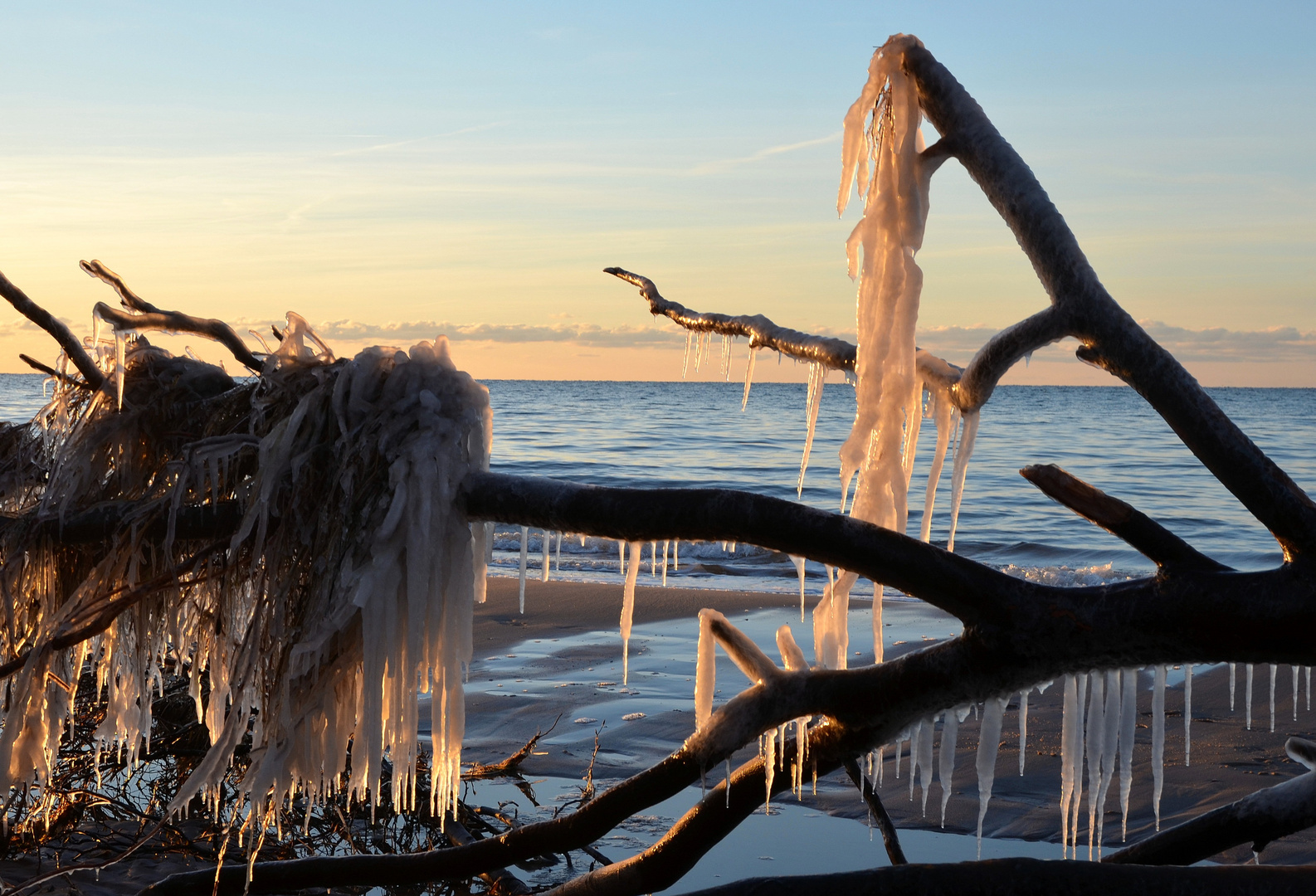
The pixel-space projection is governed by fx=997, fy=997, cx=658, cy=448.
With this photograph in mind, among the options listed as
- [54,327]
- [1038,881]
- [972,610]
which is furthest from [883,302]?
[54,327]

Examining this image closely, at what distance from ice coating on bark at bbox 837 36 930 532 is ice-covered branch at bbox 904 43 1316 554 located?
0.32 ft

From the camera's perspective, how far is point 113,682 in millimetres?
2545

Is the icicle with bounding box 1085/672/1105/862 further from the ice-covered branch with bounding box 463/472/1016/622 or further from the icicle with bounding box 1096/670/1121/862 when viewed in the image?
the ice-covered branch with bounding box 463/472/1016/622

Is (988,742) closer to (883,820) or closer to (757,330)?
(883,820)

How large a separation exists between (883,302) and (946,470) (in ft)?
82.2

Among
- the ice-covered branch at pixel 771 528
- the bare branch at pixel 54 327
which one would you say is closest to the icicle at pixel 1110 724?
the ice-covered branch at pixel 771 528

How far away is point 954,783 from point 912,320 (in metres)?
4.82

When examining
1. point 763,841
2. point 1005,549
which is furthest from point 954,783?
point 1005,549

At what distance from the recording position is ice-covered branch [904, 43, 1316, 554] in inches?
73.2

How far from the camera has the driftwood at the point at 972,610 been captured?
1764 mm

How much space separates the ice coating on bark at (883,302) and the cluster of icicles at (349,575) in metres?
0.82

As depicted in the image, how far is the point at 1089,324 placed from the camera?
6.48ft

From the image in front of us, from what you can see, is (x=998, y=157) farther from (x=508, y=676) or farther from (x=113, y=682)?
(x=508, y=676)

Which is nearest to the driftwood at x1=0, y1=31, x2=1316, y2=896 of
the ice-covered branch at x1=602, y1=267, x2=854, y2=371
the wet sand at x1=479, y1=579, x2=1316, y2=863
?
the ice-covered branch at x1=602, y1=267, x2=854, y2=371
